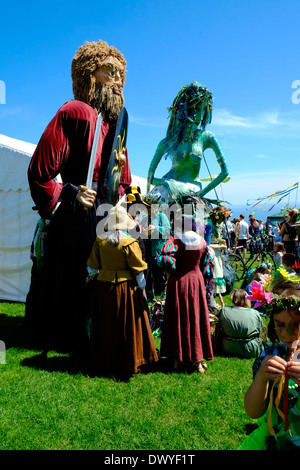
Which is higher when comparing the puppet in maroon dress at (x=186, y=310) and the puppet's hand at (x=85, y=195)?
the puppet's hand at (x=85, y=195)

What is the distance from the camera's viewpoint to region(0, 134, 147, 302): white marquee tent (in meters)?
5.85

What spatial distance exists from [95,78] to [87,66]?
0.13 m

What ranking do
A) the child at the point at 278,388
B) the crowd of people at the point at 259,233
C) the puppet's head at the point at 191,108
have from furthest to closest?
the crowd of people at the point at 259,233 < the puppet's head at the point at 191,108 < the child at the point at 278,388

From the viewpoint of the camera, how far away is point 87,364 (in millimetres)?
→ 3527

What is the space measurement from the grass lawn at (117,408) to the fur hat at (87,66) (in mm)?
2794

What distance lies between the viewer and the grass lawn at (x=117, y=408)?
235 centimetres

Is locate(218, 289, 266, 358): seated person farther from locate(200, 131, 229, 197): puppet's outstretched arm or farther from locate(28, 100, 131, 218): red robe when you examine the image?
locate(28, 100, 131, 218): red robe

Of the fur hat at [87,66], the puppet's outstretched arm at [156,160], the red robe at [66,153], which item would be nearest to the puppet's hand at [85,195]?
the red robe at [66,153]

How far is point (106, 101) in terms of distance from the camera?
135 inches

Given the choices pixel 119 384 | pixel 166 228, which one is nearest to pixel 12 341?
pixel 119 384

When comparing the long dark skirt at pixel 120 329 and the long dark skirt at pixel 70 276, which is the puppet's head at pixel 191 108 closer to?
the long dark skirt at pixel 70 276

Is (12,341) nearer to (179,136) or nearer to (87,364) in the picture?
(87,364)

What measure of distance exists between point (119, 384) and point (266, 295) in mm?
2088
